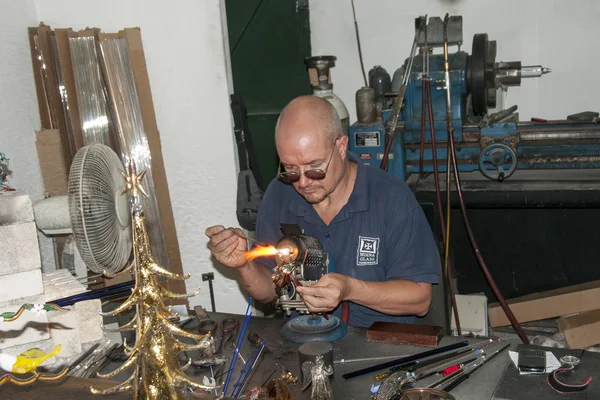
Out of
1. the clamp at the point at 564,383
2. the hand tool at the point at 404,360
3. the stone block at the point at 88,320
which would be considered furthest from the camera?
the stone block at the point at 88,320

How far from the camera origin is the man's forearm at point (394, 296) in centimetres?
223

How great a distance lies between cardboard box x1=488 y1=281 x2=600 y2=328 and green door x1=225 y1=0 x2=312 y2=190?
2.01 meters

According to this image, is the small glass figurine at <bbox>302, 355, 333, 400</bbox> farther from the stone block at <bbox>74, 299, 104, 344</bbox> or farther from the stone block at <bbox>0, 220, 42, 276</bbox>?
the stone block at <bbox>0, 220, 42, 276</bbox>

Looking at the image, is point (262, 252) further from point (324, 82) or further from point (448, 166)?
point (324, 82)

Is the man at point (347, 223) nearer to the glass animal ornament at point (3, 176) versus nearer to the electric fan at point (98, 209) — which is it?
the electric fan at point (98, 209)

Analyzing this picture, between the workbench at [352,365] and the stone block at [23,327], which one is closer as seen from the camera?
the workbench at [352,365]

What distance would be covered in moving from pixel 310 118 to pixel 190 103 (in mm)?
1569

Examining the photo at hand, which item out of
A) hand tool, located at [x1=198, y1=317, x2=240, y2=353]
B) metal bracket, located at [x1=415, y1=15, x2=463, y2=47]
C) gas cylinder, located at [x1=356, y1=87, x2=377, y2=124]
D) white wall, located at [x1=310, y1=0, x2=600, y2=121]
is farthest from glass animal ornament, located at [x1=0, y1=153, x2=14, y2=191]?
white wall, located at [x1=310, y1=0, x2=600, y2=121]

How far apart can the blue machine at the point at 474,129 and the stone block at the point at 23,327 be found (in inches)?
95.2

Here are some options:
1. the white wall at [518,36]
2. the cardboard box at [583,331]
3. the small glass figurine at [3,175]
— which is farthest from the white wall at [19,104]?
the cardboard box at [583,331]

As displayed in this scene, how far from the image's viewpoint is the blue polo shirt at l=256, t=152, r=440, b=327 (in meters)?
2.44

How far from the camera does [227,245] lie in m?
2.34

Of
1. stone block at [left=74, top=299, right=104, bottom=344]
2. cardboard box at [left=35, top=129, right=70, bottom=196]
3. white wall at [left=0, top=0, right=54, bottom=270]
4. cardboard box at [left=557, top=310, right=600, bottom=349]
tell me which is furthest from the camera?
cardboard box at [left=557, top=310, right=600, bottom=349]

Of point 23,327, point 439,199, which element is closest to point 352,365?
point 23,327
